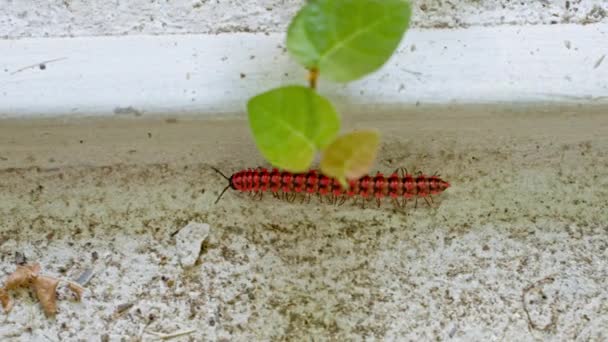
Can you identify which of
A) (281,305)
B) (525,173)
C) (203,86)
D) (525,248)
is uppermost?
(203,86)

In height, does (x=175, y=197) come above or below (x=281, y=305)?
above

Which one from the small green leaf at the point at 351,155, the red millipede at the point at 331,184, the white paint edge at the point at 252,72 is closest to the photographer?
the small green leaf at the point at 351,155

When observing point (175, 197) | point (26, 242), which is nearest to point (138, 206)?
point (175, 197)

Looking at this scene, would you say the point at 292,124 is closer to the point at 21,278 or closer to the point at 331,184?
the point at 331,184

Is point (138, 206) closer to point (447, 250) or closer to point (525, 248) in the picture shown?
point (447, 250)

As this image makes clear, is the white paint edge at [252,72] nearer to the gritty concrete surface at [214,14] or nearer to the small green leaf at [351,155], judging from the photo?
the gritty concrete surface at [214,14]

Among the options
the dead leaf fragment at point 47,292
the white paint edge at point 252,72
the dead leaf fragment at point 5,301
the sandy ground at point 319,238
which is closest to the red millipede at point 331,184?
the sandy ground at point 319,238
